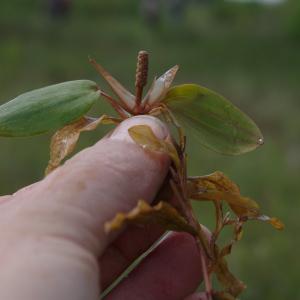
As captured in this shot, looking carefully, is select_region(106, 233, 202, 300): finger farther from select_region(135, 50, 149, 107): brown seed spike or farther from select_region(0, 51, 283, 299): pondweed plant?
select_region(135, 50, 149, 107): brown seed spike

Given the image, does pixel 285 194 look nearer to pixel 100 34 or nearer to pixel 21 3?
pixel 100 34

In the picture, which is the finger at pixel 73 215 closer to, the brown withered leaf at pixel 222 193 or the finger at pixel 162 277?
the brown withered leaf at pixel 222 193

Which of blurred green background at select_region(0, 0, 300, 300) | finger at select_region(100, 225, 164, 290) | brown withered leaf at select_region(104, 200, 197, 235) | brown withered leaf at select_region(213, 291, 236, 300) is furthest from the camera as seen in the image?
blurred green background at select_region(0, 0, 300, 300)

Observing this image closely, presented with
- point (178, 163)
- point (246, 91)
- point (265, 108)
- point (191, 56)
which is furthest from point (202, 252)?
point (191, 56)

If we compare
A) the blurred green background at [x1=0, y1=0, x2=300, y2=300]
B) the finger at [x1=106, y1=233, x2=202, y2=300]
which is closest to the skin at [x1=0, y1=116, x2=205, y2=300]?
the finger at [x1=106, y1=233, x2=202, y2=300]

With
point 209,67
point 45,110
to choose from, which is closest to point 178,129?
point 45,110

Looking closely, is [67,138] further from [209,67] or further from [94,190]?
[209,67]
